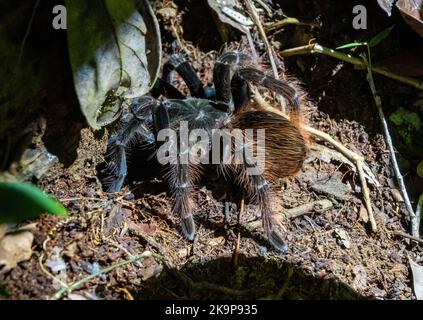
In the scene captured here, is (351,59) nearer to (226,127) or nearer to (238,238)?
(226,127)

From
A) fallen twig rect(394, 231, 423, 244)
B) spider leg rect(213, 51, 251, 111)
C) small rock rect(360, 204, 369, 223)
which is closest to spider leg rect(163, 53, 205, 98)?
spider leg rect(213, 51, 251, 111)

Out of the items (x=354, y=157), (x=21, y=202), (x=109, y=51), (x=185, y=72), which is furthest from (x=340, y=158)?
(x=21, y=202)

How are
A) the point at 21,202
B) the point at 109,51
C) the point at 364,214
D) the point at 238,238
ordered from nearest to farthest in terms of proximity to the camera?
the point at 21,202 < the point at 109,51 < the point at 238,238 < the point at 364,214

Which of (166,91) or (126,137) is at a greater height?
(166,91)

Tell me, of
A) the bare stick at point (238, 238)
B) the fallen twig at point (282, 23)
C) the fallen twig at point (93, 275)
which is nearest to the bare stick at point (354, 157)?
the fallen twig at point (282, 23)

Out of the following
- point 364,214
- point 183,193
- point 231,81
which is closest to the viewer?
point 183,193

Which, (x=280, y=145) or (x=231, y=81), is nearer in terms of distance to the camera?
(x=280, y=145)
